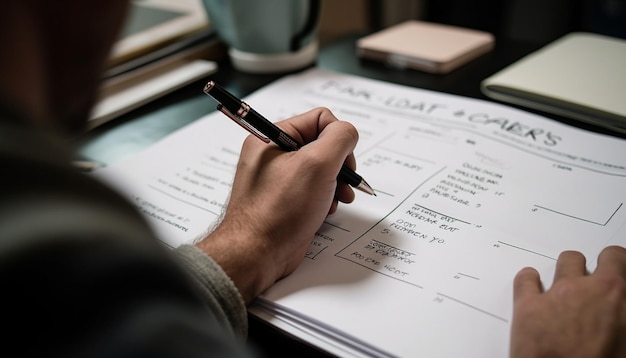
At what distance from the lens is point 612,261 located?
526 mm

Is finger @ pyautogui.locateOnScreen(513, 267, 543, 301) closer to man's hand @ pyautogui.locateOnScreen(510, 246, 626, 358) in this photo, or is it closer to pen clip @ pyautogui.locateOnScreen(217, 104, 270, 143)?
man's hand @ pyautogui.locateOnScreen(510, 246, 626, 358)

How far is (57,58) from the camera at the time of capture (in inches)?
14.0

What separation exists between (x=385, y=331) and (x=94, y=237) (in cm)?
29

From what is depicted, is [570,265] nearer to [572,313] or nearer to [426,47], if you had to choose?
[572,313]

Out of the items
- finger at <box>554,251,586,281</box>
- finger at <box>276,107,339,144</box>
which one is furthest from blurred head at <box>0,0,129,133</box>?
finger at <box>554,251,586,281</box>

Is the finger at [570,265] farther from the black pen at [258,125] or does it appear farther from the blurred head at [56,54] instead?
the blurred head at [56,54]

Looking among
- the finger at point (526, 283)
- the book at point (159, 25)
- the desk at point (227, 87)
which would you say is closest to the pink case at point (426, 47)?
the desk at point (227, 87)

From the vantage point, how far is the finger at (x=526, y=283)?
50 centimetres

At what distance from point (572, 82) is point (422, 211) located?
395 millimetres

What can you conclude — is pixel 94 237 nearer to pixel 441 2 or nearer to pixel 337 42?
pixel 337 42

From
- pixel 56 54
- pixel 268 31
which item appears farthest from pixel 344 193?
pixel 268 31

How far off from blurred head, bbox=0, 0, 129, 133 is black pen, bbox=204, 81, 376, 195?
0.24 m

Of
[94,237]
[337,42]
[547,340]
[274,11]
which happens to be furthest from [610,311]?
[337,42]

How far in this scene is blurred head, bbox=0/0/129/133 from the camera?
12.0 inches
